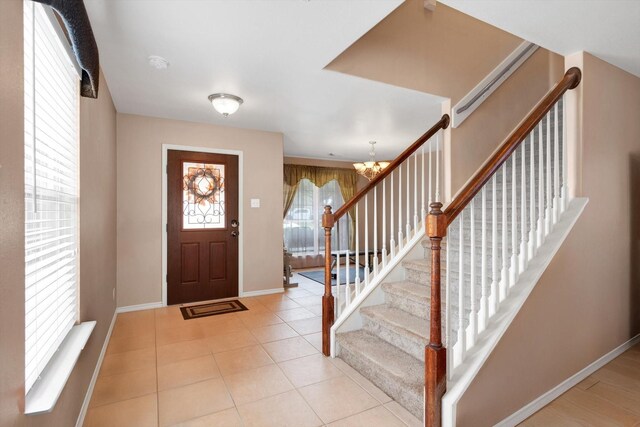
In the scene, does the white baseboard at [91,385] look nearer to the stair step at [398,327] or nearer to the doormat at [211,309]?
the doormat at [211,309]

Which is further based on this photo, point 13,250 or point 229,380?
point 229,380

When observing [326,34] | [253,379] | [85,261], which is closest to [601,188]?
[326,34]

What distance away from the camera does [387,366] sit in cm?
217

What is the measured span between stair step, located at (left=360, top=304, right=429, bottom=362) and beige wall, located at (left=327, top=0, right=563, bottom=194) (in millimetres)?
1458

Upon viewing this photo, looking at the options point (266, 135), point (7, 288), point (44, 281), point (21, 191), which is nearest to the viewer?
point (7, 288)

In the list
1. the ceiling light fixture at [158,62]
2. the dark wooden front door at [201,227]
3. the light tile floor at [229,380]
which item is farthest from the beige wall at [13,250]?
the dark wooden front door at [201,227]

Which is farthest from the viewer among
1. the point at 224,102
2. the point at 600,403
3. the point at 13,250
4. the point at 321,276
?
the point at 321,276

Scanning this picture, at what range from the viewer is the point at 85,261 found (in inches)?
82.1

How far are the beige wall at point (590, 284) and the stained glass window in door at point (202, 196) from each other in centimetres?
365

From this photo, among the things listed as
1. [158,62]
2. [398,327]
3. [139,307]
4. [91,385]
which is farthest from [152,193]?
[398,327]

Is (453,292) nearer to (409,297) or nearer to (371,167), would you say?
(409,297)

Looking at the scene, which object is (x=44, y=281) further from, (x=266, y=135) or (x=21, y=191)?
(x=266, y=135)

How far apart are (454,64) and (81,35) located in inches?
124

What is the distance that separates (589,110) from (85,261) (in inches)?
143
